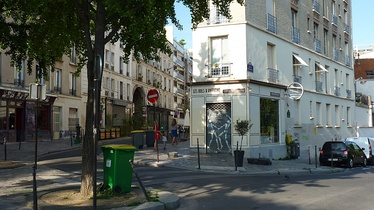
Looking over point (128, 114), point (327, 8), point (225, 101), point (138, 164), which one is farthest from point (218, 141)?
point (128, 114)

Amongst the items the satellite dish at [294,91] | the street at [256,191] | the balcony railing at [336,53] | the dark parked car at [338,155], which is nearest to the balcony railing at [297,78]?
the satellite dish at [294,91]

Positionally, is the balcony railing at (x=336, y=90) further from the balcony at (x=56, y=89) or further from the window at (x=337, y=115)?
the balcony at (x=56, y=89)

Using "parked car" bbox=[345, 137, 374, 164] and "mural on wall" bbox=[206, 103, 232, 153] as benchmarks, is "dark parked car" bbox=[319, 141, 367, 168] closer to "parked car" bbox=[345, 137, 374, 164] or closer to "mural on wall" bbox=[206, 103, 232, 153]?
"parked car" bbox=[345, 137, 374, 164]

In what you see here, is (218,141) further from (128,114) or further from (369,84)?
(369,84)

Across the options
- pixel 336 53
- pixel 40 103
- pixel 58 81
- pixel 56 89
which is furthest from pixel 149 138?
pixel 336 53

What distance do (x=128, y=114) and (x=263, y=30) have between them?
29.8 metres

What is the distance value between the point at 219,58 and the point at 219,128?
3880 millimetres

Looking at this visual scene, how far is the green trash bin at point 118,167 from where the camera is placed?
8.66 metres

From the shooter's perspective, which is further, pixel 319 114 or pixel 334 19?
pixel 334 19

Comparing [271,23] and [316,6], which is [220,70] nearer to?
[271,23]

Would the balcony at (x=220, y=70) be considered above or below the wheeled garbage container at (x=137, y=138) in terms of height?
above

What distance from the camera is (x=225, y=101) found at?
20.6 meters

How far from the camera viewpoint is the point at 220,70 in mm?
21141

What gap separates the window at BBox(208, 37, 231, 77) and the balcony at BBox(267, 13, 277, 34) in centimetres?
332
